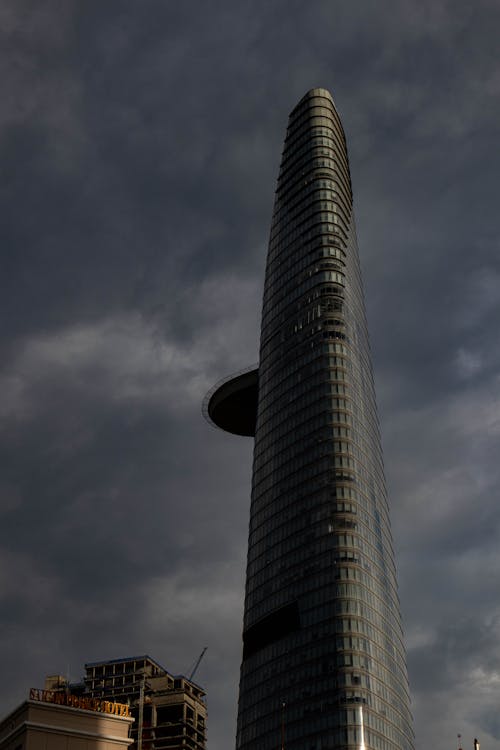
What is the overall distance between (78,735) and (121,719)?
498cm

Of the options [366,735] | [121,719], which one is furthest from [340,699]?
[121,719]

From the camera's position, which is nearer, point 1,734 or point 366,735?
point 1,734

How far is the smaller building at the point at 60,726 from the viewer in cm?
9044

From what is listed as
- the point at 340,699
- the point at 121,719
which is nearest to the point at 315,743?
the point at 340,699

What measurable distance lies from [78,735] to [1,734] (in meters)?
10.4

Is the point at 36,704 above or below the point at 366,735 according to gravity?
below

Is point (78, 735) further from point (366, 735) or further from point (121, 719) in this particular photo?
point (366, 735)

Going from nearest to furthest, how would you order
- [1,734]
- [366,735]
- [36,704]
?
[36,704] < [1,734] < [366,735]

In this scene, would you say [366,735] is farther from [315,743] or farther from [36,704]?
[36,704]

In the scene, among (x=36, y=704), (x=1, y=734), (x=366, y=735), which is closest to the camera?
(x=36, y=704)

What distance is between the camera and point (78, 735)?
302 ft

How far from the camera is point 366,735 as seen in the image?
195 meters

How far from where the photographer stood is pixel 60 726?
91.4 m

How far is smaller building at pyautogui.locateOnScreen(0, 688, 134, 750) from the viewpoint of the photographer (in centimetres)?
9044
